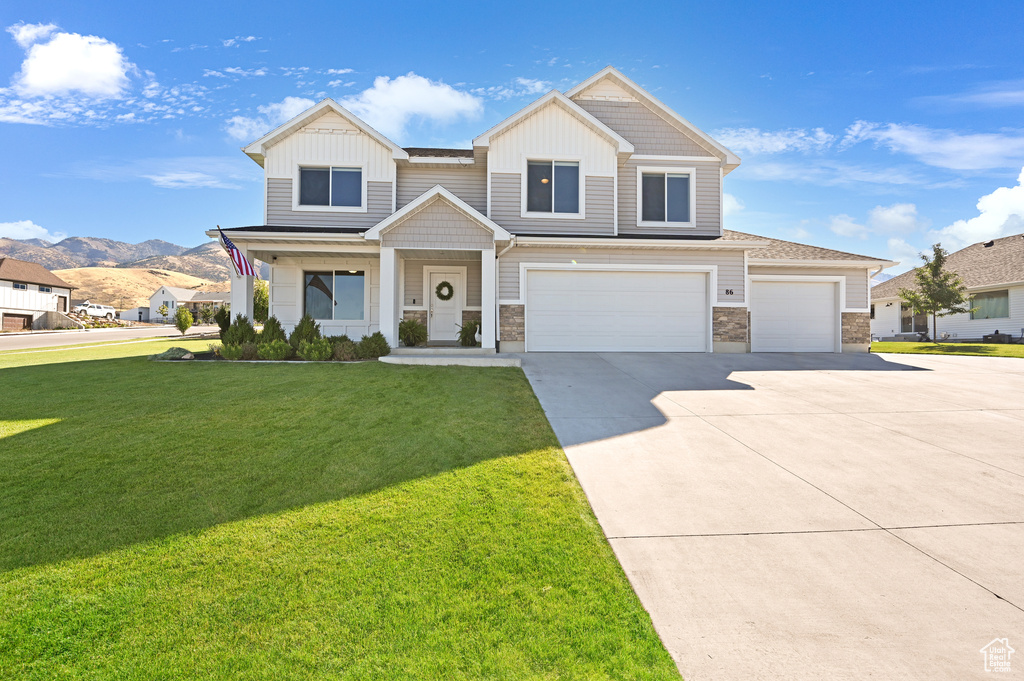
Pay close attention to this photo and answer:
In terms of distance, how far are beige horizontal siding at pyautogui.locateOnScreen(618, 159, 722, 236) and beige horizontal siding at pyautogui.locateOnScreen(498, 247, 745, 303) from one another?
1.70m

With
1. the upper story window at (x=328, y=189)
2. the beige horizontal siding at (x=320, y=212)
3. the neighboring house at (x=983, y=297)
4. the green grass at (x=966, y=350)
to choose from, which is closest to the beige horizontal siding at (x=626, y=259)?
the beige horizontal siding at (x=320, y=212)

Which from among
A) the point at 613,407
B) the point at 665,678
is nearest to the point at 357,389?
the point at 613,407

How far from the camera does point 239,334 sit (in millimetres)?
11375

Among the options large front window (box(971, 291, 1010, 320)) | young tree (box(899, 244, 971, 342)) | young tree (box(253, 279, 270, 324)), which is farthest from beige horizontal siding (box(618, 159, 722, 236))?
young tree (box(253, 279, 270, 324))

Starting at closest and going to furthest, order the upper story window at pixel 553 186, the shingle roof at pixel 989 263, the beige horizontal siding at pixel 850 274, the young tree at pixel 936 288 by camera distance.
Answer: the upper story window at pixel 553 186 → the beige horizontal siding at pixel 850 274 → the young tree at pixel 936 288 → the shingle roof at pixel 989 263

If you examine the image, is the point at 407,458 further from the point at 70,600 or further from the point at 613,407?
the point at 613,407

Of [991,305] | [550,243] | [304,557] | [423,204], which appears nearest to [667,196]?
[550,243]

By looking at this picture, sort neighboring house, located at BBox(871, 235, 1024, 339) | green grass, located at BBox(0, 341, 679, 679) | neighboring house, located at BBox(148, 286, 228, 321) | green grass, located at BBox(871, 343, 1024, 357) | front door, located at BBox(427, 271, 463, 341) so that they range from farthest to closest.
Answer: neighboring house, located at BBox(148, 286, 228, 321) → neighboring house, located at BBox(871, 235, 1024, 339) → green grass, located at BBox(871, 343, 1024, 357) → front door, located at BBox(427, 271, 463, 341) → green grass, located at BBox(0, 341, 679, 679)

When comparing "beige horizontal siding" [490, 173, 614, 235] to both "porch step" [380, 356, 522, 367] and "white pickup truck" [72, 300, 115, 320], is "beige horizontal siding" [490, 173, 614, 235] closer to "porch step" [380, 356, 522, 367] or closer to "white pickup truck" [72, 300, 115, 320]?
"porch step" [380, 356, 522, 367]

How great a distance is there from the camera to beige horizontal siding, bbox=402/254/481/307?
14.9 metres

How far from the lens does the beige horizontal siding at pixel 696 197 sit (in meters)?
14.6

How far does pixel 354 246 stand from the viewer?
12.6 meters

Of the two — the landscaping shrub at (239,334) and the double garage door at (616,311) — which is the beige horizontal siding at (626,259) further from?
the landscaping shrub at (239,334)

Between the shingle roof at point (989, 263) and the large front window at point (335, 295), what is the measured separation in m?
28.8
